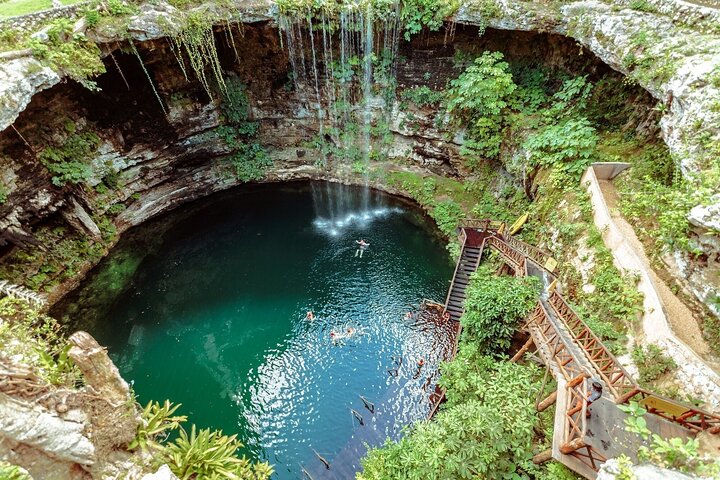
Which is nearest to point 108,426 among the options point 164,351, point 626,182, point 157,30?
point 164,351

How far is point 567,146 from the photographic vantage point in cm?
1460

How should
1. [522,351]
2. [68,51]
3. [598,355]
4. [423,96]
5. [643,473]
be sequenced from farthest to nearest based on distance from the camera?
[423,96] → [68,51] → [522,351] → [598,355] → [643,473]

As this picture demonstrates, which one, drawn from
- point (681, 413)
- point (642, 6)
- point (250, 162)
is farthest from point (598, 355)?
point (250, 162)

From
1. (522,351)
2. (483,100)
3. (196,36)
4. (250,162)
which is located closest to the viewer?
(522,351)

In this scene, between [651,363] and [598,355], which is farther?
[598,355]

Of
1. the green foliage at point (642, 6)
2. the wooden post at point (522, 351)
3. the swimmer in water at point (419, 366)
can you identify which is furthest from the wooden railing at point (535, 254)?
the green foliage at point (642, 6)

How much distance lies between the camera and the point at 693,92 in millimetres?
9703

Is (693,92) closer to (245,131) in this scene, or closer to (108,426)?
(108,426)

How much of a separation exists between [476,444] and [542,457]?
56.1 inches

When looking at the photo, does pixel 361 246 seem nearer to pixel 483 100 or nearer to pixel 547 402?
pixel 483 100

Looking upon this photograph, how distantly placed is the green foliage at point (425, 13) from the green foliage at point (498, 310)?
1371cm

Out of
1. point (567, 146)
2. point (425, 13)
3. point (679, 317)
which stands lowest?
point (679, 317)

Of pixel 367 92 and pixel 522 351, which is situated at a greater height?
pixel 367 92

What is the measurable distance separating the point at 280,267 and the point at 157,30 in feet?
39.3
